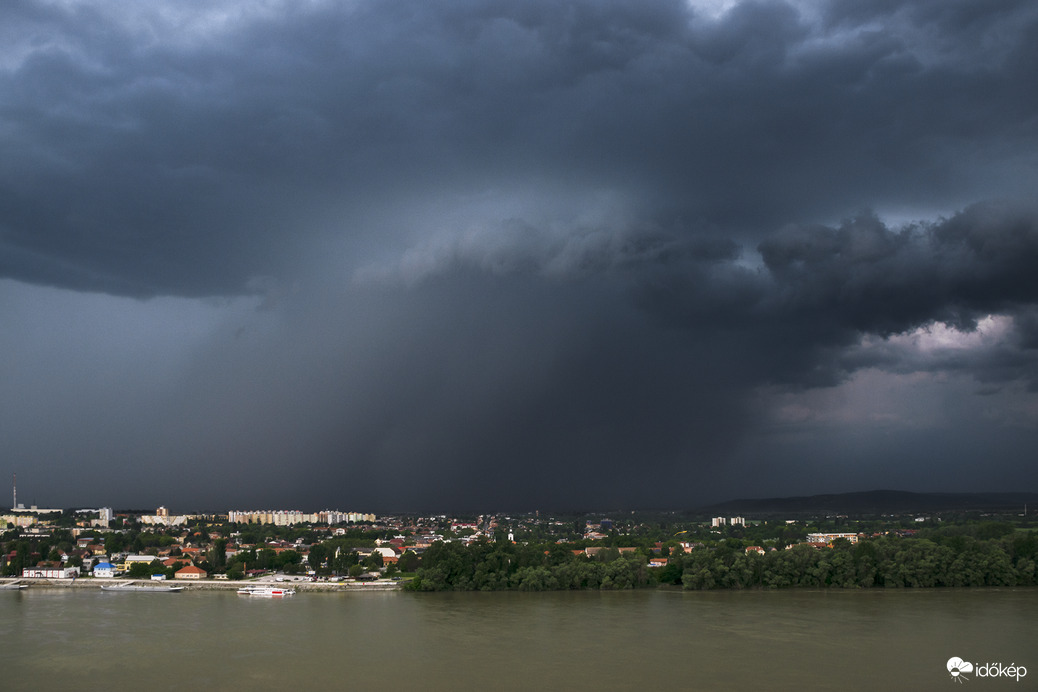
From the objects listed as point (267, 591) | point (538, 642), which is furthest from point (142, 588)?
point (538, 642)

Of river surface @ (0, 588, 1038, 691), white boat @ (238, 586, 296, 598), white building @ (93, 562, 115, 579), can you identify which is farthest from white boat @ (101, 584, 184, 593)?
river surface @ (0, 588, 1038, 691)

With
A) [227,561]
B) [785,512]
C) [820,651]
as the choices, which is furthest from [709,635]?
[785,512]

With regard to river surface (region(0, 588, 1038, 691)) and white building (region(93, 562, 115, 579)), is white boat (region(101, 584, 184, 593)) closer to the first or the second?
white building (region(93, 562, 115, 579))

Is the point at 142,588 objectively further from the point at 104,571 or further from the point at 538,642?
the point at 538,642

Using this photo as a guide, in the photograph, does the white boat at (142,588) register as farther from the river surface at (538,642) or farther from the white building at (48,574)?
the river surface at (538,642)

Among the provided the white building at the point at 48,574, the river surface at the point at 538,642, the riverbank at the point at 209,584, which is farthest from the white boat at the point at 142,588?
the river surface at the point at 538,642

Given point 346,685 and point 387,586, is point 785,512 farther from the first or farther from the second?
point 346,685
